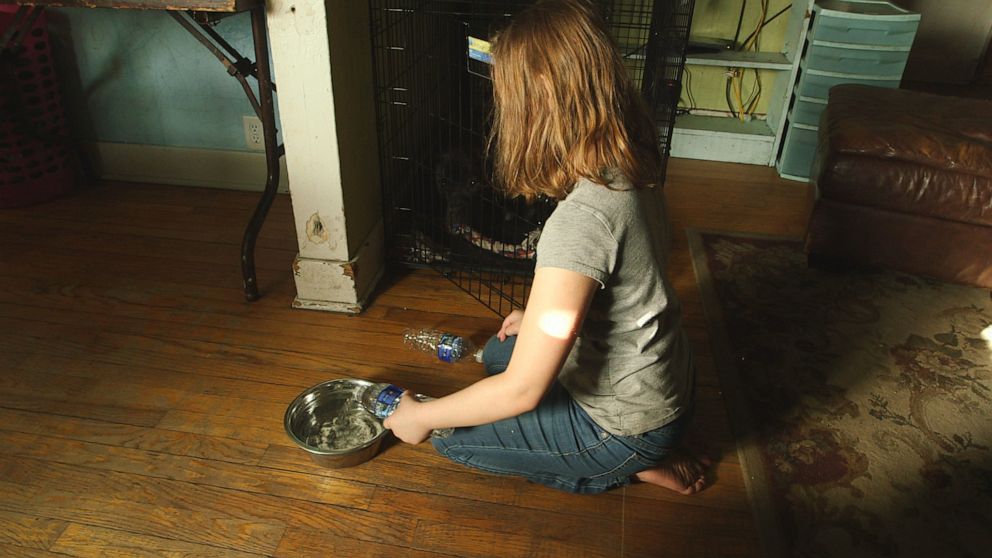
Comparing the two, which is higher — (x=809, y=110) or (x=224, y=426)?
(x=809, y=110)

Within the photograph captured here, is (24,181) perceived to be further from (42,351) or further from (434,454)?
(434,454)

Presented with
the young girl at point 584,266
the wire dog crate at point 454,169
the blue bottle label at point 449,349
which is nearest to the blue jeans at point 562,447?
the young girl at point 584,266

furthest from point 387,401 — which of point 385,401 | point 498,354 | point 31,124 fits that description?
point 31,124

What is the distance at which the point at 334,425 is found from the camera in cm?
146

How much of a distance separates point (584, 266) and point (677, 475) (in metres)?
0.60

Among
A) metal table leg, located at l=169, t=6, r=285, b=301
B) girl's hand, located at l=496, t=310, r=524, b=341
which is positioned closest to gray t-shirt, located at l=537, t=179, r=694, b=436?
girl's hand, located at l=496, t=310, r=524, b=341

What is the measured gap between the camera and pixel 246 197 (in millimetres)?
2459

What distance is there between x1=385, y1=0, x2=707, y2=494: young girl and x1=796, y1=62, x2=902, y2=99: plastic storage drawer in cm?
190

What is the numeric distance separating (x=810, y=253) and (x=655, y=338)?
3.97ft

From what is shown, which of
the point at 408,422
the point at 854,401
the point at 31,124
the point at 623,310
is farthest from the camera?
the point at 31,124

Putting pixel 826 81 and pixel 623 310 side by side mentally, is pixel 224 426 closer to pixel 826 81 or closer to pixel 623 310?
pixel 623 310

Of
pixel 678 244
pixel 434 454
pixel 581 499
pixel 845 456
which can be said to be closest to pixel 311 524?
pixel 434 454

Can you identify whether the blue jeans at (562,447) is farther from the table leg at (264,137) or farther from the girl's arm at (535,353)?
the table leg at (264,137)

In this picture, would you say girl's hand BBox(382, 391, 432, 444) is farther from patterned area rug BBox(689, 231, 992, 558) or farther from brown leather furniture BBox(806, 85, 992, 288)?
brown leather furniture BBox(806, 85, 992, 288)
